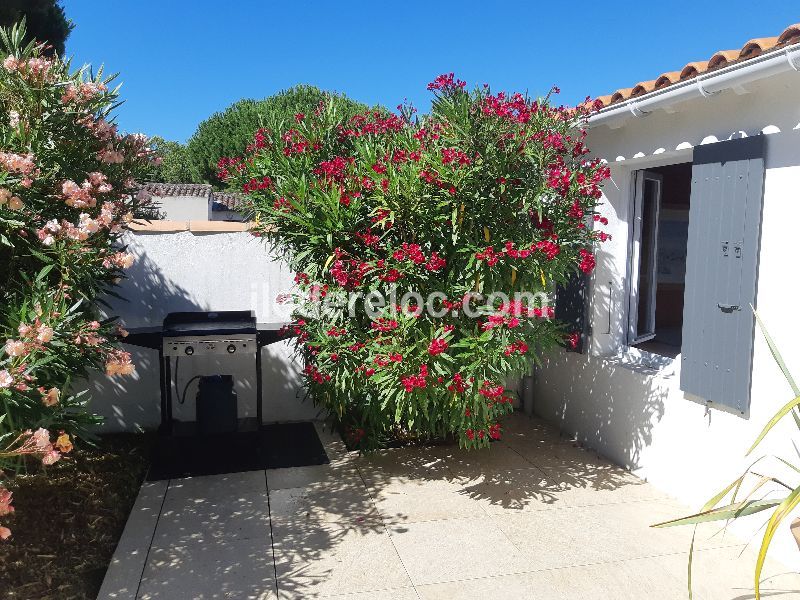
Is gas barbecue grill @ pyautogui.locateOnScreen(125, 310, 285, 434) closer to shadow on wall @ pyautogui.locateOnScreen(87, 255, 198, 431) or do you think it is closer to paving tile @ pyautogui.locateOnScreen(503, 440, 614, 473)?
shadow on wall @ pyautogui.locateOnScreen(87, 255, 198, 431)

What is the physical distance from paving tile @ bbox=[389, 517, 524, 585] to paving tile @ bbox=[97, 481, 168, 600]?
1.86m

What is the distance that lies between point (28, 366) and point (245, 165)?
10.9ft

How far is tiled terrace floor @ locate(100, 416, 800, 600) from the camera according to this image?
397cm

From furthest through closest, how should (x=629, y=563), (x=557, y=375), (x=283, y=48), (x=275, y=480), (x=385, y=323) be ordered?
(x=283, y=48)
(x=557, y=375)
(x=275, y=480)
(x=385, y=323)
(x=629, y=563)

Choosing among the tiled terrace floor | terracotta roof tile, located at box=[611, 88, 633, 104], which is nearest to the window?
terracotta roof tile, located at box=[611, 88, 633, 104]

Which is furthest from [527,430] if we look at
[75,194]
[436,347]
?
[75,194]

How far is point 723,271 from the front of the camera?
15.5 ft

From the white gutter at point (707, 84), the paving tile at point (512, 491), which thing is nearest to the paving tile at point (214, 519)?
the paving tile at point (512, 491)

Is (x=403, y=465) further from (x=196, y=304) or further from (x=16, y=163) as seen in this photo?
(x=16, y=163)

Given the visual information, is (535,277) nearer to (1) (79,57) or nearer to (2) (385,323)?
(2) (385,323)

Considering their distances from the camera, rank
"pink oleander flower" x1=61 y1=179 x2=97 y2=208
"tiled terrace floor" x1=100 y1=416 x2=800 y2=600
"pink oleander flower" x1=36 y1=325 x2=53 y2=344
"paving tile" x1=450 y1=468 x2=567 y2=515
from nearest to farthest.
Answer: "pink oleander flower" x1=36 y1=325 x2=53 y2=344 < "tiled terrace floor" x1=100 y1=416 x2=800 y2=600 < "pink oleander flower" x1=61 y1=179 x2=97 y2=208 < "paving tile" x1=450 y1=468 x2=567 y2=515

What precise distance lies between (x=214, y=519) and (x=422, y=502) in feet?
5.85

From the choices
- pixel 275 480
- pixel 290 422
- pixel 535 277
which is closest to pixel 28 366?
pixel 275 480

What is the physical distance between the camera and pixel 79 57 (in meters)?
4.81
